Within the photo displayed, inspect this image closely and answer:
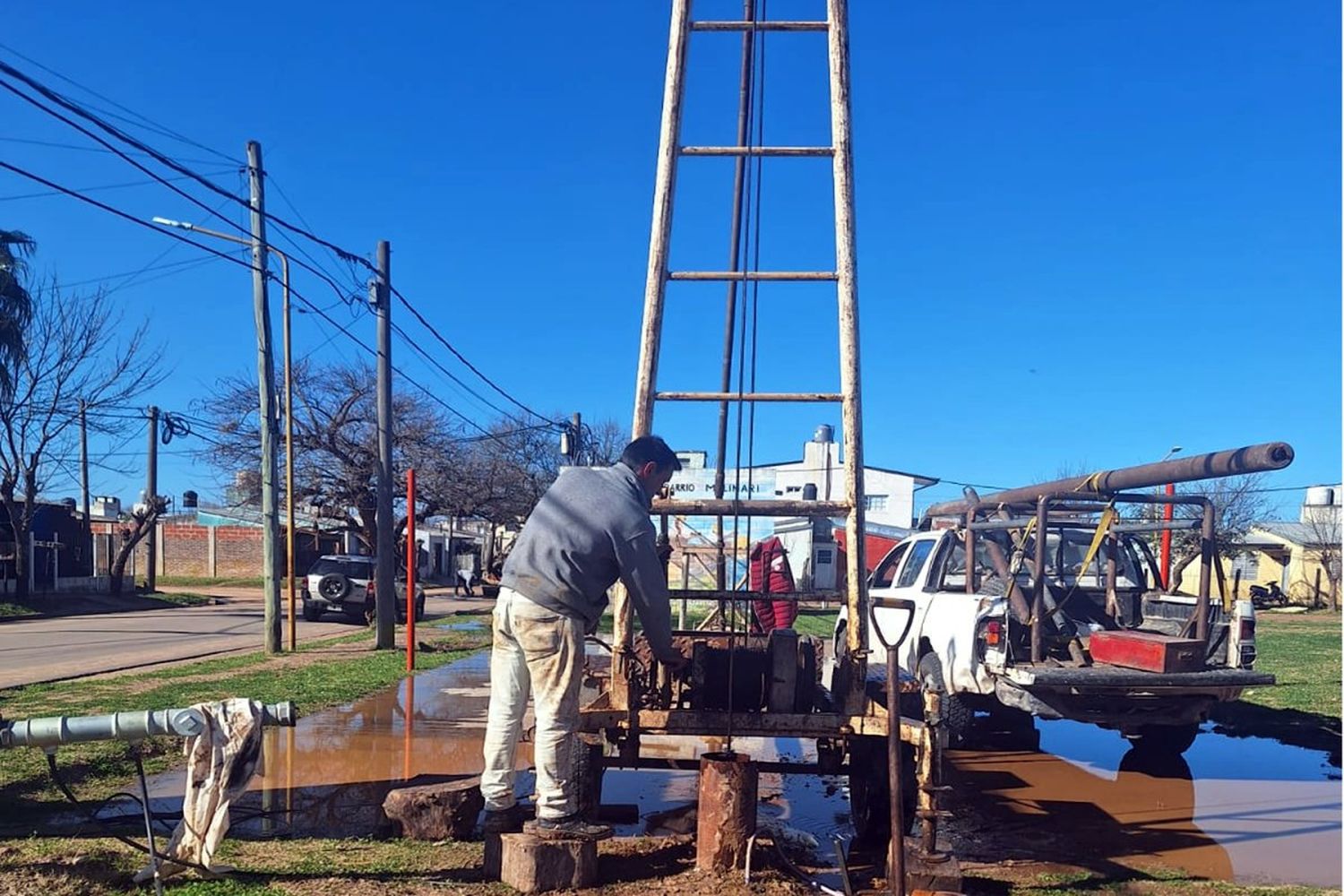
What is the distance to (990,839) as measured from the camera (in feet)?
20.2

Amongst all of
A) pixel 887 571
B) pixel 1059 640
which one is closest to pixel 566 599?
pixel 1059 640

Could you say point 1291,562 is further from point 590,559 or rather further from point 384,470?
point 590,559

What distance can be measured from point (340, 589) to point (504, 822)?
68.7 feet

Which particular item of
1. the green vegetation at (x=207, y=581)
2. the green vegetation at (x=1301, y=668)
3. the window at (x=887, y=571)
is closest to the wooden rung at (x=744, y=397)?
the window at (x=887, y=571)

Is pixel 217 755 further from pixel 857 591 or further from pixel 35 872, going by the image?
pixel 857 591

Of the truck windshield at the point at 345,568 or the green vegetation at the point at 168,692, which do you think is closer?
the green vegetation at the point at 168,692

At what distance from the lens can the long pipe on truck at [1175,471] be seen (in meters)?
6.23

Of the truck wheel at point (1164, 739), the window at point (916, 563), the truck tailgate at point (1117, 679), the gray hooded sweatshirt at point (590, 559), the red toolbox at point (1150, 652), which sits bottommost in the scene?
the truck wheel at point (1164, 739)

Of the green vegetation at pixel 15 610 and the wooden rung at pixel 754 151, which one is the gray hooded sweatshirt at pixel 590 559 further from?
the green vegetation at pixel 15 610

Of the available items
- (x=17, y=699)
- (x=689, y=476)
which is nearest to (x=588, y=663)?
(x=17, y=699)

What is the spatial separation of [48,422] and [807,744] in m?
27.0

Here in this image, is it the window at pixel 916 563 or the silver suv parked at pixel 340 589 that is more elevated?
the window at pixel 916 563

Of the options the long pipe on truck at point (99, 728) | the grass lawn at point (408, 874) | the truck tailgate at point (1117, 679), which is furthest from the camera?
the truck tailgate at point (1117, 679)

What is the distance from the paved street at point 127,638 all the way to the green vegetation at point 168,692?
4.84ft
